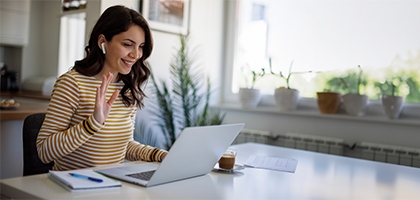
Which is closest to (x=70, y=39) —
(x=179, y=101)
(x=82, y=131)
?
(x=179, y=101)

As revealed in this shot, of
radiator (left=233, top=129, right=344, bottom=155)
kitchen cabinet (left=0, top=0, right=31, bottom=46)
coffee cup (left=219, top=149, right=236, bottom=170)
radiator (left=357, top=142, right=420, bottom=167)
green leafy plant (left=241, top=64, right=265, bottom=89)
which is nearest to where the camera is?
coffee cup (left=219, top=149, right=236, bottom=170)

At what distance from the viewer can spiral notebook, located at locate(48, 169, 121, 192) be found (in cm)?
113

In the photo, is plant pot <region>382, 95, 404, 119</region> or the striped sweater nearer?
the striped sweater

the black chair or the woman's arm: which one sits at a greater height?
Result: the woman's arm

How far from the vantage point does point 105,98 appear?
1484 mm

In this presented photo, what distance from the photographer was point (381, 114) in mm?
3072

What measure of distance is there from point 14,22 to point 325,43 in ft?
10.1

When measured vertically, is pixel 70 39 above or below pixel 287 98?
above

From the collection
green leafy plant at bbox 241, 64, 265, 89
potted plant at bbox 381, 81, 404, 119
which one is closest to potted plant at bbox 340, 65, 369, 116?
potted plant at bbox 381, 81, 404, 119

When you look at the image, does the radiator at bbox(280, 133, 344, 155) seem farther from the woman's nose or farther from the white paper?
the woman's nose

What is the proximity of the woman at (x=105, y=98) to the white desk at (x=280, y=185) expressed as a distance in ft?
0.68

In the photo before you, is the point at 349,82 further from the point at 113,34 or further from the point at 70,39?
the point at 70,39

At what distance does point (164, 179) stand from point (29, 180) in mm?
379

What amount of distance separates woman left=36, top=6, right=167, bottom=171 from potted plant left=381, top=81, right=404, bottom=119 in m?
1.88
